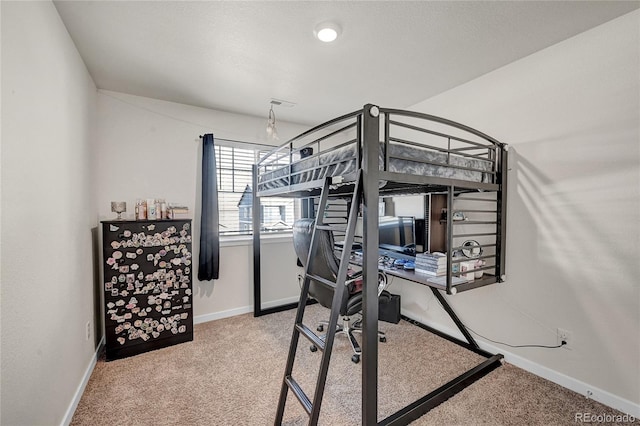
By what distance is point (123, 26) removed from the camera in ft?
5.81

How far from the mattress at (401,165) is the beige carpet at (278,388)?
5.05 ft

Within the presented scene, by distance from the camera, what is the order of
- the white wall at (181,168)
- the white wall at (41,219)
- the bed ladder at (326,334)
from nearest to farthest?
the white wall at (41,219) → the bed ladder at (326,334) → the white wall at (181,168)

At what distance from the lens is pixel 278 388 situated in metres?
1.99

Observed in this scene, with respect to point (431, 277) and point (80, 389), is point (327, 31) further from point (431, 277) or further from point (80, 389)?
point (80, 389)

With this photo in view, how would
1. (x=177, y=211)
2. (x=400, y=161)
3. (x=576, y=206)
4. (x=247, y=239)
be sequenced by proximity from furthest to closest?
(x=247, y=239) → (x=177, y=211) → (x=576, y=206) → (x=400, y=161)

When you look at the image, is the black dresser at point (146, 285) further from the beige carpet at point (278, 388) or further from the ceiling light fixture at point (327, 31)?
the ceiling light fixture at point (327, 31)

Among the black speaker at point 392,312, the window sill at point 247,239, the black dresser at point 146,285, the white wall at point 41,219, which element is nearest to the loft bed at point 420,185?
the black speaker at point 392,312

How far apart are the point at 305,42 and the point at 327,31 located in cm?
21

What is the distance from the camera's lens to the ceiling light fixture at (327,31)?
1.76 m

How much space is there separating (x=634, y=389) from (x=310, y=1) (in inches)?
122

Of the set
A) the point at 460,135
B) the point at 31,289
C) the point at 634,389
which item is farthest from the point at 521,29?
the point at 31,289

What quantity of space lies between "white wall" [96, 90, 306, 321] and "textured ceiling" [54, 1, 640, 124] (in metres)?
0.27

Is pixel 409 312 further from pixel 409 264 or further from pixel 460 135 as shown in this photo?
Result: pixel 460 135

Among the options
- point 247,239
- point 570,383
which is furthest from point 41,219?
point 570,383
